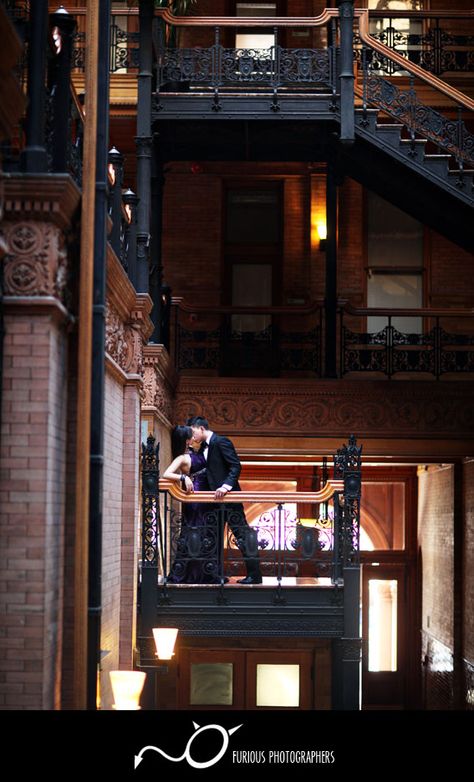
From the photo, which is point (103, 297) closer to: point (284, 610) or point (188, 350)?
point (284, 610)

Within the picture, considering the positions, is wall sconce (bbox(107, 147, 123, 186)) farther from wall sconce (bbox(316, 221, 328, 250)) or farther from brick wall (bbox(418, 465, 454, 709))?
brick wall (bbox(418, 465, 454, 709))

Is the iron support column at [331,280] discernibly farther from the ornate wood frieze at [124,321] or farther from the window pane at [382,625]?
the window pane at [382,625]

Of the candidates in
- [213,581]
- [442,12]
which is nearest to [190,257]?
[442,12]

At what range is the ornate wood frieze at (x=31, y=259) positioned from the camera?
725 cm

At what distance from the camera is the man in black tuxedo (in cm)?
1204

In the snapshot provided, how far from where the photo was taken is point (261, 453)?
17.0 meters

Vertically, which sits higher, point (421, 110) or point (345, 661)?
point (421, 110)

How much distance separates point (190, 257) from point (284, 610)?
8578mm

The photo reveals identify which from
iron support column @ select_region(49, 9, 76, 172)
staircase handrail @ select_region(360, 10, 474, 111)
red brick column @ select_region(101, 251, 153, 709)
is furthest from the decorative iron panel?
iron support column @ select_region(49, 9, 76, 172)

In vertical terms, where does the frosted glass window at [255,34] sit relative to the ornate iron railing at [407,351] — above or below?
above

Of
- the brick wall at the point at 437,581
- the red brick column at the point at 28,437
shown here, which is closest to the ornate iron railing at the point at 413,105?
the brick wall at the point at 437,581

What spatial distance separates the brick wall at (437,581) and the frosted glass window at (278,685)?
225 cm

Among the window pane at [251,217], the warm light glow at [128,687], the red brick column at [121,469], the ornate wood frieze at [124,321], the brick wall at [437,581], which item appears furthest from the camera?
the window pane at [251,217]

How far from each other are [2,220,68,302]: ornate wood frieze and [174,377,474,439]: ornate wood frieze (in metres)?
9.41
